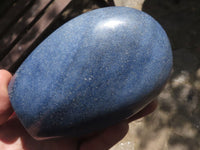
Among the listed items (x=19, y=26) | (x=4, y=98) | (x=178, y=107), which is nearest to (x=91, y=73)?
(x=4, y=98)

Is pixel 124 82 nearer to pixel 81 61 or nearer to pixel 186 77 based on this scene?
pixel 81 61

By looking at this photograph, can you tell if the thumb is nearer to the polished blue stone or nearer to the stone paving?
the polished blue stone

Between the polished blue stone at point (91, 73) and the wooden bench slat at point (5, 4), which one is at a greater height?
the wooden bench slat at point (5, 4)

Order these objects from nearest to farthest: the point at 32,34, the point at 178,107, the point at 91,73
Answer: the point at 91,73 < the point at 178,107 < the point at 32,34

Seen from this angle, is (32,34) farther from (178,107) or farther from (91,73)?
(178,107)

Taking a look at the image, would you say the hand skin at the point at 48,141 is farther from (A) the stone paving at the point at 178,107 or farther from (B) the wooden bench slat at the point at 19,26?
(B) the wooden bench slat at the point at 19,26

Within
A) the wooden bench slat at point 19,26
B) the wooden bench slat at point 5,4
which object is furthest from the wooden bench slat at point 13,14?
the wooden bench slat at point 5,4
